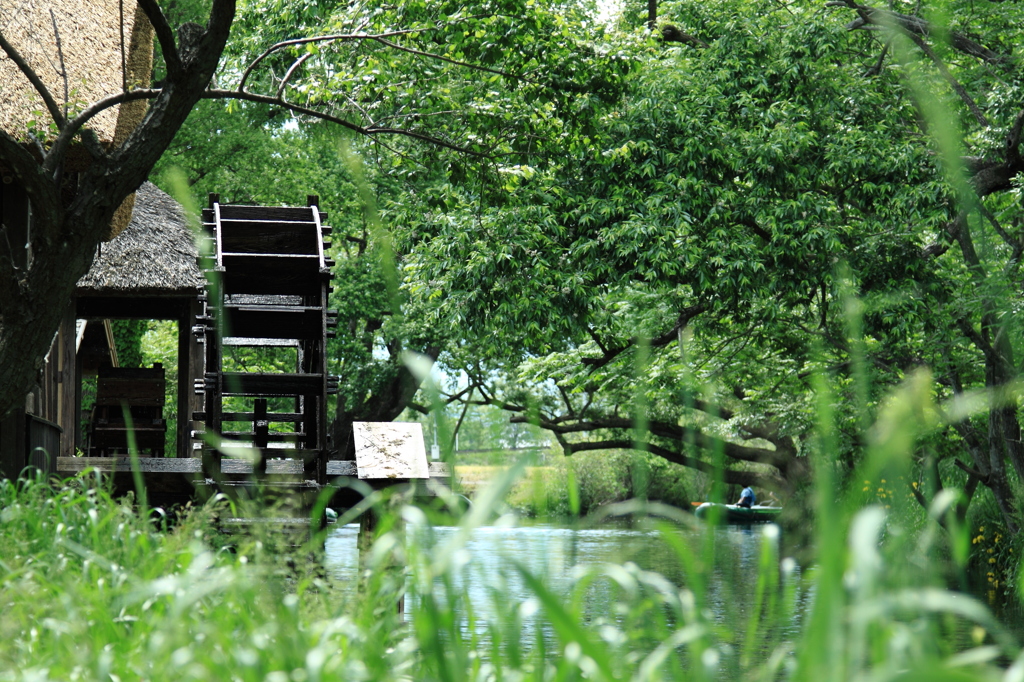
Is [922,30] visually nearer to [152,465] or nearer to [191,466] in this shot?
[191,466]

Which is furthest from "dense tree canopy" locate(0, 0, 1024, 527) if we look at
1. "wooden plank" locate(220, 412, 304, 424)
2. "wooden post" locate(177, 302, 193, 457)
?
"wooden post" locate(177, 302, 193, 457)

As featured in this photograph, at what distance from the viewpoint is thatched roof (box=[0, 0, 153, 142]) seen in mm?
6801

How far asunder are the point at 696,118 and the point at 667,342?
9.40 ft

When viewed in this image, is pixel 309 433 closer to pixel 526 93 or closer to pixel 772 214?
pixel 526 93

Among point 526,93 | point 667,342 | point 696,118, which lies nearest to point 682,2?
point 696,118

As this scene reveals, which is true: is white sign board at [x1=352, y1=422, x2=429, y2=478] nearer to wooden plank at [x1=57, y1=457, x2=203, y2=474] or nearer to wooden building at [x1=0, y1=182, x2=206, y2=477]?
wooden plank at [x1=57, y1=457, x2=203, y2=474]

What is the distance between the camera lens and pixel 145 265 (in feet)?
37.6

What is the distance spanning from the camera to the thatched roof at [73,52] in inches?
268

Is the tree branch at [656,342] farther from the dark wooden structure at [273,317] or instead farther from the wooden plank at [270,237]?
the wooden plank at [270,237]

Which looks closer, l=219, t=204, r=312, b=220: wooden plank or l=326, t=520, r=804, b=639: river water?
l=326, t=520, r=804, b=639: river water

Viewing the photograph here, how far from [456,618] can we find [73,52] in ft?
23.5

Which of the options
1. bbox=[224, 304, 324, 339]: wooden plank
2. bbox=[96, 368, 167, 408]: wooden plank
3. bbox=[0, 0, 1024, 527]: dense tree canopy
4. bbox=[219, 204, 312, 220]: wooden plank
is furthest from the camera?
bbox=[96, 368, 167, 408]: wooden plank

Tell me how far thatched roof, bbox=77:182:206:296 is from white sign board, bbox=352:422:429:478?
13.2 ft

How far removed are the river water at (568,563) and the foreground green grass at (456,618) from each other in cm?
5
